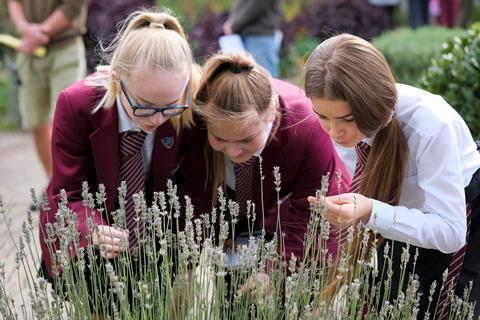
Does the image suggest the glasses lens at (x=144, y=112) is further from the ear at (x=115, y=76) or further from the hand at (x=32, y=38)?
the hand at (x=32, y=38)

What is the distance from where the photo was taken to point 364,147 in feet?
9.61

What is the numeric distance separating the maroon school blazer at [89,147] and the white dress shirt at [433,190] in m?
0.88

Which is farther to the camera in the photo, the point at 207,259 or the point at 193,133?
the point at 193,133

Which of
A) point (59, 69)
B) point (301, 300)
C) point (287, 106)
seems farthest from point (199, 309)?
point (59, 69)

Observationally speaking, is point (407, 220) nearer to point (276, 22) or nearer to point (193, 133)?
point (193, 133)

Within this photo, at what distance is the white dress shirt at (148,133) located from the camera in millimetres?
3123

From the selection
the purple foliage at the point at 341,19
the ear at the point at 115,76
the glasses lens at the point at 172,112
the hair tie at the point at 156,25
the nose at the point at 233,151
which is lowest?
the purple foliage at the point at 341,19

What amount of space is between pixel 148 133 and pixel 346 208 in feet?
3.18

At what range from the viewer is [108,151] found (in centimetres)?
316

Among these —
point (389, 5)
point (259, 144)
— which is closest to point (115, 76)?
point (259, 144)

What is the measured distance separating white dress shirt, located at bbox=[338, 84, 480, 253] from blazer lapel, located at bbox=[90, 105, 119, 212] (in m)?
1.03

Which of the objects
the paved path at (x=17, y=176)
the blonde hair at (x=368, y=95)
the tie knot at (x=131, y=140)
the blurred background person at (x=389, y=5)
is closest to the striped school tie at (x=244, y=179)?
the tie knot at (x=131, y=140)

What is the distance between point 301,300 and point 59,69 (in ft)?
11.8

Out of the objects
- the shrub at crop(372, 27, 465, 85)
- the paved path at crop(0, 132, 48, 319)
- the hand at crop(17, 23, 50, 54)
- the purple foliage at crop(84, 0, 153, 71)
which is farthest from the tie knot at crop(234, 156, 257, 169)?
the purple foliage at crop(84, 0, 153, 71)
